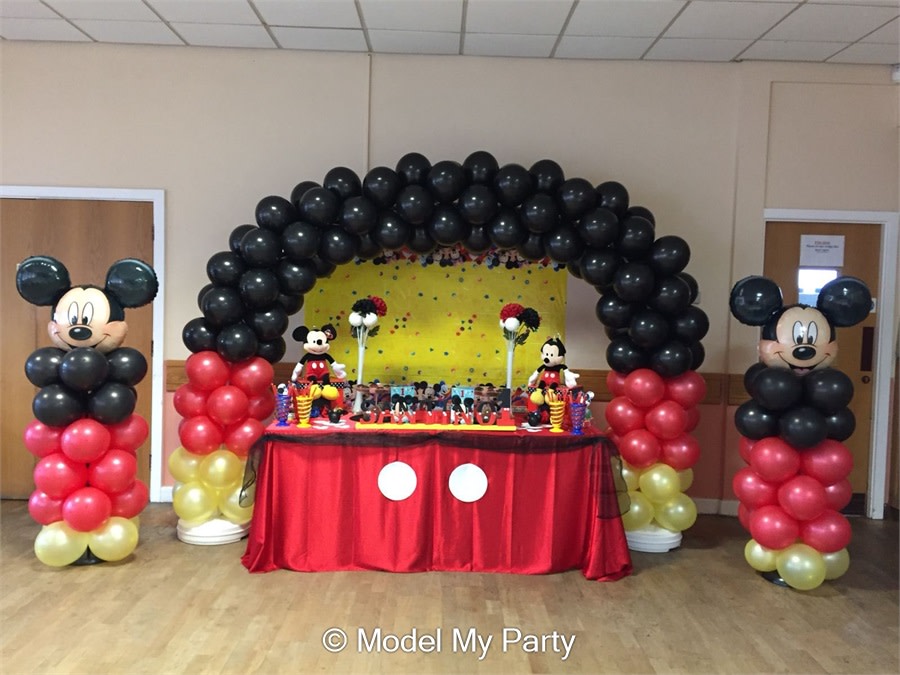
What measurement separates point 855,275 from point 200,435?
4317 mm

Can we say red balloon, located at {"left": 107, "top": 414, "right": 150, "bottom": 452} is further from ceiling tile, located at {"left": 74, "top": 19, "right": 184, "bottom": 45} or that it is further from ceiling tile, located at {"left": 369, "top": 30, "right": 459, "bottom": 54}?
ceiling tile, located at {"left": 369, "top": 30, "right": 459, "bottom": 54}

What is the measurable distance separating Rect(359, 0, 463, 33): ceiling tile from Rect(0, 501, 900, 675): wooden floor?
3.04m

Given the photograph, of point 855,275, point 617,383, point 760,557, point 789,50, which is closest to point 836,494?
point 760,557

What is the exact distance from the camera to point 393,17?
4.20 meters

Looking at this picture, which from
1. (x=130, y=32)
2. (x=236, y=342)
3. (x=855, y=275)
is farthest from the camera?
(x=855, y=275)

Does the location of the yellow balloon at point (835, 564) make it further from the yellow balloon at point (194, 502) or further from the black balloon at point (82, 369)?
the black balloon at point (82, 369)

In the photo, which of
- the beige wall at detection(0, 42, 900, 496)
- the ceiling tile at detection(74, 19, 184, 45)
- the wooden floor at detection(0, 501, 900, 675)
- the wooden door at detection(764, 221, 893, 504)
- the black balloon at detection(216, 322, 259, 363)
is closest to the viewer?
the wooden floor at detection(0, 501, 900, 675)

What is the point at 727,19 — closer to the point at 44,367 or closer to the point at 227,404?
the point at 227,404

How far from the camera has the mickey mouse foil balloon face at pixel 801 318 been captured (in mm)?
3605

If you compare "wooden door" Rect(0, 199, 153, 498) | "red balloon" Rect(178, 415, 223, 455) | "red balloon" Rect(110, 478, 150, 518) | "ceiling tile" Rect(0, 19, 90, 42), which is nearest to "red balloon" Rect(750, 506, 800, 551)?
Result: "red balloon" Rect(178, 415, 223, 455)

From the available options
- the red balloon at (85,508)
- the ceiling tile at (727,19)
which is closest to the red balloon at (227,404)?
the red balloon at (85,508)

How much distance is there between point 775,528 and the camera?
3639 millimetres

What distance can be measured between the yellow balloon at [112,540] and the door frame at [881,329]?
4.31 m

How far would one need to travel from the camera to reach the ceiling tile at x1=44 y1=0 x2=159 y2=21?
409cm
